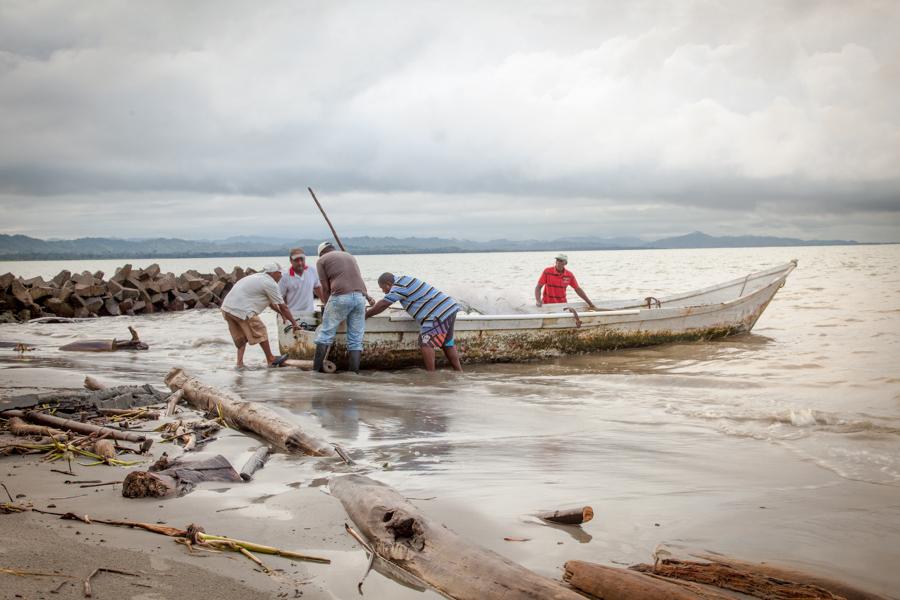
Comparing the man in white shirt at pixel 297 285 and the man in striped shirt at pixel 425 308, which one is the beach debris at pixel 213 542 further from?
the man in white shirt at pixel 297 285

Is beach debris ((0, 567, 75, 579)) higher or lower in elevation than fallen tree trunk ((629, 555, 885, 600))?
higher

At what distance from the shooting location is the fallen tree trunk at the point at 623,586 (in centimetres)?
265

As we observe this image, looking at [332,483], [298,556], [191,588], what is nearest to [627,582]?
[298,556]

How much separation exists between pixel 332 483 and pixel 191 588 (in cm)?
154

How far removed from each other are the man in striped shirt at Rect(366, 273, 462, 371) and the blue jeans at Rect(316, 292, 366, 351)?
178 mm

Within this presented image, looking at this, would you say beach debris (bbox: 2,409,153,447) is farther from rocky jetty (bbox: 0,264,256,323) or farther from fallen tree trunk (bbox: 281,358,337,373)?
rocky jetty (bbox: 0,264,256,323)

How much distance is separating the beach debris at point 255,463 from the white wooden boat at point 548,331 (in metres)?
5.51

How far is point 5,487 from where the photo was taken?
149 inches

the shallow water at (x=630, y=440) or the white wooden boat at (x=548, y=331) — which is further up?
the white wooden boat at (x=548, y=331)

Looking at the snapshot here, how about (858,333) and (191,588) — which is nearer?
(191,588)

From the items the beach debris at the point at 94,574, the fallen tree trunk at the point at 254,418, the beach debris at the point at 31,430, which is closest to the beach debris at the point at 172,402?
the fallen tree trunk at the point at 254,418

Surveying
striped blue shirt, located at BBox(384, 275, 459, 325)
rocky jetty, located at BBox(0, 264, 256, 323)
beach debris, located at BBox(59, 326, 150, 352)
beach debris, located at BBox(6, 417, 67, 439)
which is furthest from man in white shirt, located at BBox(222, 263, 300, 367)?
rocky jetty, located at BBox(0, 264, 256, 323)

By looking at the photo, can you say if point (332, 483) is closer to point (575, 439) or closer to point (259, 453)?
point (259, 453)

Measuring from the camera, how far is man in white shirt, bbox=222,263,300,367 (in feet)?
35.1
